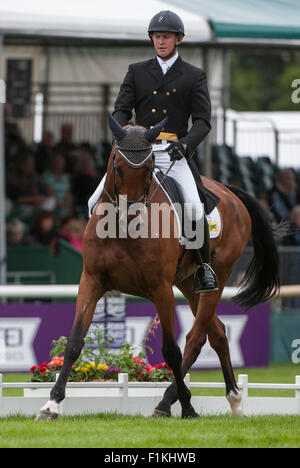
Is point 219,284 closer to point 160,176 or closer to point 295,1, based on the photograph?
point 160,176

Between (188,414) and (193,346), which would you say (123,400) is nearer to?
(188,414)

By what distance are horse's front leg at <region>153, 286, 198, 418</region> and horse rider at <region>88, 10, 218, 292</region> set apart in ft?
2.28

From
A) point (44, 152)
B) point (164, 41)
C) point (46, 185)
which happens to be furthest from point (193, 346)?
point (44, 152)

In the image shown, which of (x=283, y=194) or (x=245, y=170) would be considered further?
(x=245, y=170)

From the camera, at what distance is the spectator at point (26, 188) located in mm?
16828

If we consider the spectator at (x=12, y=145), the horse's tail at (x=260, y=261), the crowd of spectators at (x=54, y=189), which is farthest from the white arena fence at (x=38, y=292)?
the spectator at (x=12, y=145)

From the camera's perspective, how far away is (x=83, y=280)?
7359 millimetres

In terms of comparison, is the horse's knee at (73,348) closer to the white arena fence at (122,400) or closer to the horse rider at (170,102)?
the white arena fence at (122,400)

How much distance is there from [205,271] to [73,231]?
7.95 m

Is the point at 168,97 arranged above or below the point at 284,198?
above

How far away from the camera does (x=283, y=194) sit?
713 inches

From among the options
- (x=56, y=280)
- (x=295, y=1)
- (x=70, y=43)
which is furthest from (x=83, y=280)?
(x=70, y=43)

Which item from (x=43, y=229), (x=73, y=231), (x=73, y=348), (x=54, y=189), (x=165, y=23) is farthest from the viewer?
(x=54, y=189)

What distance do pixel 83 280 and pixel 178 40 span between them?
2036mm
